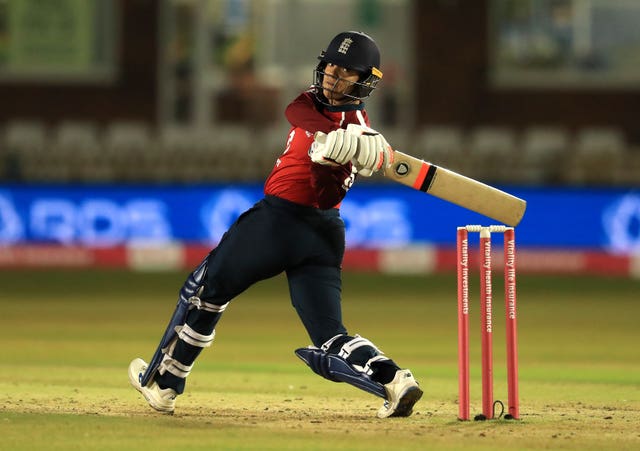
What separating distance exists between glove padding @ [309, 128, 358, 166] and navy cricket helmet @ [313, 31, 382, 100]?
1.37 feet

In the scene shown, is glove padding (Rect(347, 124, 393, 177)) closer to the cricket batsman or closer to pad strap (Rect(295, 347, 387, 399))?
the cricket batsman

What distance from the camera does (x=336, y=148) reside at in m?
5.29

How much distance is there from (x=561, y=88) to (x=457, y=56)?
1.63m

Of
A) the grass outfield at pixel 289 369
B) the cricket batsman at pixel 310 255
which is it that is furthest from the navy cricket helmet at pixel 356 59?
the grass outfield at pixel 289 369

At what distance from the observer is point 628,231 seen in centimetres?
1481

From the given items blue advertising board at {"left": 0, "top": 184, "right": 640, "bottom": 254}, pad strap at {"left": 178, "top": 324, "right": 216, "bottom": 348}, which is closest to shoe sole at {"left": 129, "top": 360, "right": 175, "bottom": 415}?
pad strap at {"left": 178, "top": 324, "right": 216, "bottom": 348}

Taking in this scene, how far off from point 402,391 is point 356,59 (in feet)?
4.43

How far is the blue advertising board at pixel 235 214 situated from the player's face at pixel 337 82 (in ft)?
29.9

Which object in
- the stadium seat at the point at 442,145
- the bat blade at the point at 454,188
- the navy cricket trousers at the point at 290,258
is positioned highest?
the bat blade at the point at 454,188

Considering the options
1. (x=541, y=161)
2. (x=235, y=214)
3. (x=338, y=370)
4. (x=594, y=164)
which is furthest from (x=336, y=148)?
(x=541, y=161)

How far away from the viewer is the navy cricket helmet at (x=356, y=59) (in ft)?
18.6

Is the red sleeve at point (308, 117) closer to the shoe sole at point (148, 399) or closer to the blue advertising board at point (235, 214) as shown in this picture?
the shoe sole at point (148, 399)

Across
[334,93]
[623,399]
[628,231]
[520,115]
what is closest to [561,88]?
[520,115]

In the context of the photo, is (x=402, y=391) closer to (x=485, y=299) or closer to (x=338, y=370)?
(x=338, y=370)
